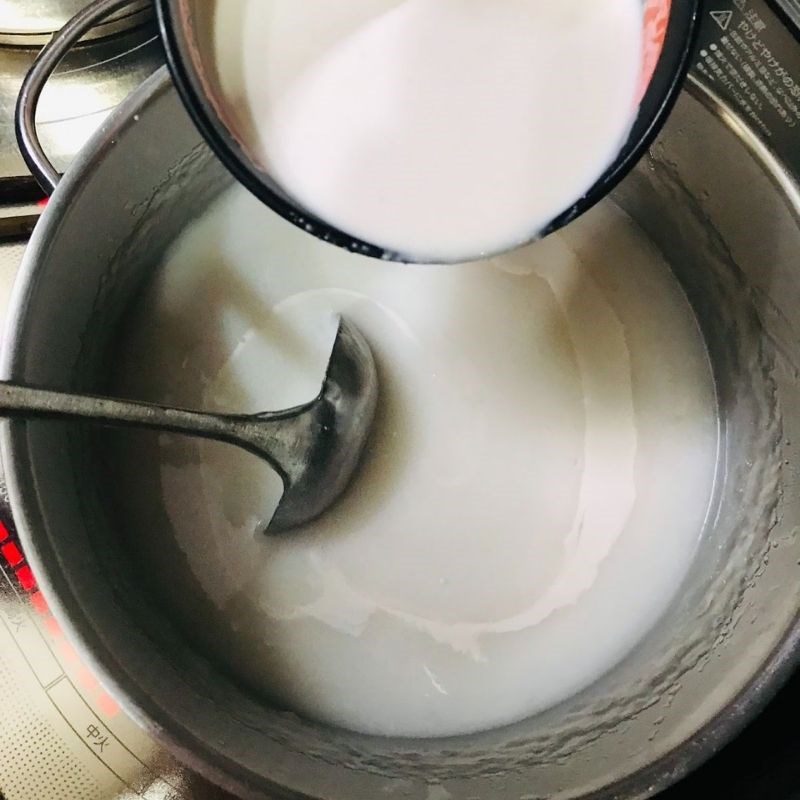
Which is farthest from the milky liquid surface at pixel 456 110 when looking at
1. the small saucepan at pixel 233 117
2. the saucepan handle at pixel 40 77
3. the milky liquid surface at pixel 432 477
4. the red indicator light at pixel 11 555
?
the red indicator light at pixel 11 555

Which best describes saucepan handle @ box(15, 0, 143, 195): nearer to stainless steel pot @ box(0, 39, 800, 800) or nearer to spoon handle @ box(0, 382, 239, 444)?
stainless steel pot @ box(0, 39, 800, 800)

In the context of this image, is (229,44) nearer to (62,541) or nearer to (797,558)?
(62,541)

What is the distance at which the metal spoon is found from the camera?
0.65 m

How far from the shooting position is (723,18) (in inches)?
28.6

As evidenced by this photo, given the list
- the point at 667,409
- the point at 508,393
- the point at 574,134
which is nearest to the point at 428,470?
the point at 508,393

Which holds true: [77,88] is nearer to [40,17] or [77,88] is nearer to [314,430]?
[40,17]

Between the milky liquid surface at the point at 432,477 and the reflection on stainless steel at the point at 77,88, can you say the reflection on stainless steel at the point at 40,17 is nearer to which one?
the reflection on stainless steel at the point at 77,88

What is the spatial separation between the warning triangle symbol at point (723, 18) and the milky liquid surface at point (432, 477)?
0.66 ft

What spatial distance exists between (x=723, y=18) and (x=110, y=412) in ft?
1.89

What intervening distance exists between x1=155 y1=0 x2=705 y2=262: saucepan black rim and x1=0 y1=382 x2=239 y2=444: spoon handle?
0.56 feet

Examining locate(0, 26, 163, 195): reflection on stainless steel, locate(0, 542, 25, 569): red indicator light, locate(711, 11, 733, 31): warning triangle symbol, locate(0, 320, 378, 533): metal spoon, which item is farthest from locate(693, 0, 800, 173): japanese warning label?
locate(0, 542, 25, 569): red indicator light

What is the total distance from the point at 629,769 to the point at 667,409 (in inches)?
13.6

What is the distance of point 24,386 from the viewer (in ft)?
1.77

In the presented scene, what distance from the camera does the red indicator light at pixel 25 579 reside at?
781mm
